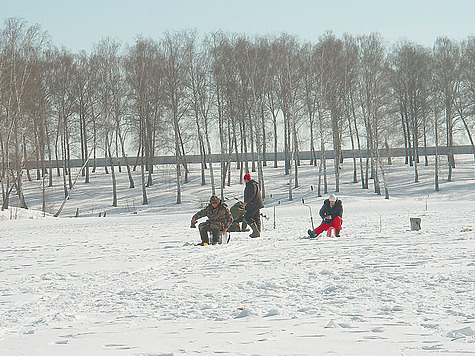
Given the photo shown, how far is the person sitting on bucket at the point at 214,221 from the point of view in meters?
13.8

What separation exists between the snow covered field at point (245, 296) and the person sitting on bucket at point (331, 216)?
50 centimetres

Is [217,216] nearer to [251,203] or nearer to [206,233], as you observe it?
[206,233]

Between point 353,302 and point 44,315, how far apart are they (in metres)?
3.27

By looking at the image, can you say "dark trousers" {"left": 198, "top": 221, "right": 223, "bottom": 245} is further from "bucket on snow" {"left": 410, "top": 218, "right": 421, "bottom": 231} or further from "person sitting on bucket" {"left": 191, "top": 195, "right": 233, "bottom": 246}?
"bucket on snow" {"left": 410, "top": 218, "right": 421, "bottom": 231}

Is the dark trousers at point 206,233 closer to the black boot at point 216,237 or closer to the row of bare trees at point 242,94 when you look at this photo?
the black boot at point 216,237

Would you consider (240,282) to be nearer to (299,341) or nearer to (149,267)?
(149,267)

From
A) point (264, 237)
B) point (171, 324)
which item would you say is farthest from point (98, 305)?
point (264, 237)

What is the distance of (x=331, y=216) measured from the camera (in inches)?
596

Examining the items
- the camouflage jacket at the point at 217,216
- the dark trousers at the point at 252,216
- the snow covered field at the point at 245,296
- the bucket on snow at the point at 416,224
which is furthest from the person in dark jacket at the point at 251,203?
the bucket on snow at the point at 416,224

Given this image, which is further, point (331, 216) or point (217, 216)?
point (331, 216)

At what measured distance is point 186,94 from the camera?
4084 cm

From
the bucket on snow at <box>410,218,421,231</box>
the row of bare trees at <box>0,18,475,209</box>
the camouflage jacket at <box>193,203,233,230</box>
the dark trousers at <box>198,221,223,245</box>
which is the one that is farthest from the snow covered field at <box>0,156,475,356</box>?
the row of bare trees at <box>0,18,475,209</box>

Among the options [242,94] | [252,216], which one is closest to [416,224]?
[252,216]

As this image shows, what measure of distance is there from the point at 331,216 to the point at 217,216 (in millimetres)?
3075
